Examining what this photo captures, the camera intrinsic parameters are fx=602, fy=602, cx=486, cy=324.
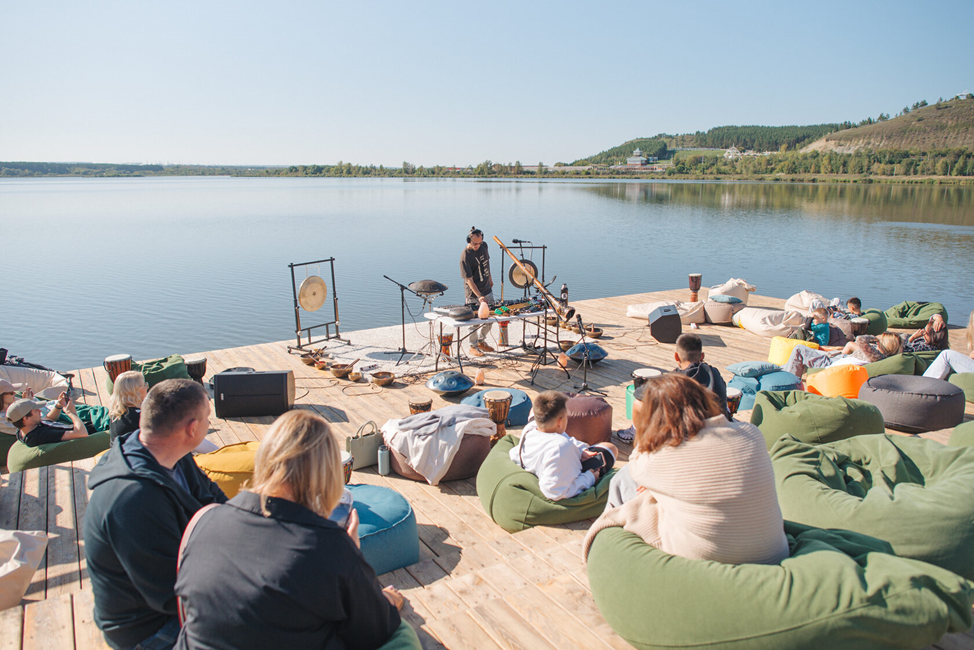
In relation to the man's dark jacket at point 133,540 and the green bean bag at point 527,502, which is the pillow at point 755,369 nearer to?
the green bean bag at point 527,502

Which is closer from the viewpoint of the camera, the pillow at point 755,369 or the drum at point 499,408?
the drum at point 499,408

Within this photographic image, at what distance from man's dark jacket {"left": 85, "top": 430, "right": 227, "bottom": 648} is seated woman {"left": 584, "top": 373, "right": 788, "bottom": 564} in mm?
1678

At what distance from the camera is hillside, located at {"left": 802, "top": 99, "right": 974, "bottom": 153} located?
344ft

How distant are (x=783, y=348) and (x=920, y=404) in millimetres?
2231

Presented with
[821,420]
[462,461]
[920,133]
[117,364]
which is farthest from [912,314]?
[920,133]

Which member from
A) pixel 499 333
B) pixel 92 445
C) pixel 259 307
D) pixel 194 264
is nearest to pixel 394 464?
pixel 92 445

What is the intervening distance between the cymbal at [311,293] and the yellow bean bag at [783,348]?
581 centimetres

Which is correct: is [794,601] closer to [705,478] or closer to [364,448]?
[705,478]

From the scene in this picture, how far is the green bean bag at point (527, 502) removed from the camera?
349cm

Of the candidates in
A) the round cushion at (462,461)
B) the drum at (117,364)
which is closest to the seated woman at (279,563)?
the round cushion at (462,461)

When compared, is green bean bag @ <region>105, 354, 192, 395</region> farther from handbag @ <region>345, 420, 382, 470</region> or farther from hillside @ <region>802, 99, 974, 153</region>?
hillside @ <region>802, 99, 974, 153</region>

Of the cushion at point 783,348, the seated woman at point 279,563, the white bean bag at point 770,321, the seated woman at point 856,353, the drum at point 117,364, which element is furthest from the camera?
the white bean bag at point 770,321

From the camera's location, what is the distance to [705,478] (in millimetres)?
2113

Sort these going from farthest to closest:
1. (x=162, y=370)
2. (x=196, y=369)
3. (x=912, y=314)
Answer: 1. (x=912, y=314)
2. (x=196, y=369)
3. (x=162, y=370)
